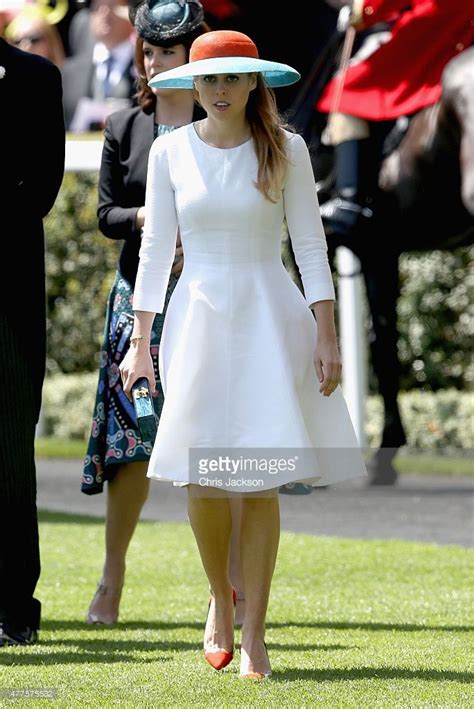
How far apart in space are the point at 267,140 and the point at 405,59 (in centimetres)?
570

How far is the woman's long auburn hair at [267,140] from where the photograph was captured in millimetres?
4312

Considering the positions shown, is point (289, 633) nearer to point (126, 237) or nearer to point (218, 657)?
point (218, 657)

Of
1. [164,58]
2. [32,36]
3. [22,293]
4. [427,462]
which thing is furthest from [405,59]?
[22,293]

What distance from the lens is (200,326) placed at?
4250 mm

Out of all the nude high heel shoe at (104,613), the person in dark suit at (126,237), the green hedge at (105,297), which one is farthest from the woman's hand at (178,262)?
the green hedge at (105,297)

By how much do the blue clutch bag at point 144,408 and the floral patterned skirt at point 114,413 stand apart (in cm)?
92

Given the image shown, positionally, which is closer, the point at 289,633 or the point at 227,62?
the point at 227,62

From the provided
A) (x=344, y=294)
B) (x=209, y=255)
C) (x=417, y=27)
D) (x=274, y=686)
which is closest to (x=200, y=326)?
(x=209, y=255)

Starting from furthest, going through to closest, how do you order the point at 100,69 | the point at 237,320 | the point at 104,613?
the point at 100,69
the point at 104,613
the point at 237,320

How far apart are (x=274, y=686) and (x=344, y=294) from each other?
917cm

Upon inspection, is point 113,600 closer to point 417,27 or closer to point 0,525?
point 0,525

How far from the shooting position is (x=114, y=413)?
17.8 feet

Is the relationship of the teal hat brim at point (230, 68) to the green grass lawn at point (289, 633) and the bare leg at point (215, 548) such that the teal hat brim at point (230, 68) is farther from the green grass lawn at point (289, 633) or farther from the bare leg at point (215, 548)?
the green grass lawn at point (289, 633)

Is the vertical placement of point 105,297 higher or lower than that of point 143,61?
lower
